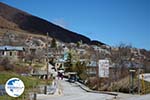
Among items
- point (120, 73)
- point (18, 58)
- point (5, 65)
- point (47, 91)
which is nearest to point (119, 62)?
point (120, 73)

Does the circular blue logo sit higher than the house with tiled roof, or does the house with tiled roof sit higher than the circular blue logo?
the house with tiled roof

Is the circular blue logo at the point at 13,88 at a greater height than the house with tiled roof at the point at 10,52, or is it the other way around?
the house with tiled roof at the point at 10,52

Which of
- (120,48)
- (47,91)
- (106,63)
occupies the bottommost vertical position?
(47,91)

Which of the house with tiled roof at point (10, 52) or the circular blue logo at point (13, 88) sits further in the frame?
the house with tiled roof at point (10, 52)

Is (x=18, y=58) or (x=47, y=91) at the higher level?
(x=18, y=58)

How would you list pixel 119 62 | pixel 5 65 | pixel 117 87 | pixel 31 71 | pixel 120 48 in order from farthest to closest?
pixel 31 71 < pixel 5 65 < pixel 120 48 < pixel 119 62 < pixel 117 87

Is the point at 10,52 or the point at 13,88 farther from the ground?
the point at 10,52

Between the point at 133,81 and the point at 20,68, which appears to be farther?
the point at 20,68

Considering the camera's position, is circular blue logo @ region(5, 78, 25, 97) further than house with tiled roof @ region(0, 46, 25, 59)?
No

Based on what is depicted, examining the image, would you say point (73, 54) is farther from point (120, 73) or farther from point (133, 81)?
point (133, 81)

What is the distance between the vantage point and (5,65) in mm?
104125

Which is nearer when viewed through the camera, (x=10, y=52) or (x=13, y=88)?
(x=13, y=88)

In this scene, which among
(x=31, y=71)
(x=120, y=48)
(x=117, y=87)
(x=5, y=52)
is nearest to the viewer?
(x=117, y=87)

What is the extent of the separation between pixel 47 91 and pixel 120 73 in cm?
1400
